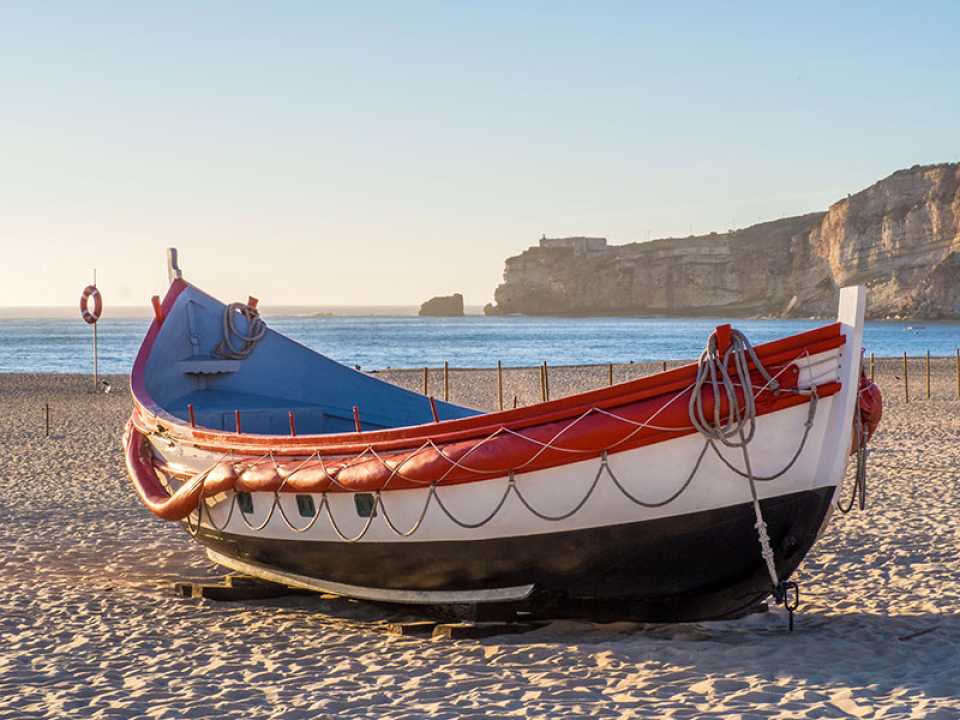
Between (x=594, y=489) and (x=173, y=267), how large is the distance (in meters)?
6.33

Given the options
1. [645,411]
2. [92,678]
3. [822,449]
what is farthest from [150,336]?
[822,449]

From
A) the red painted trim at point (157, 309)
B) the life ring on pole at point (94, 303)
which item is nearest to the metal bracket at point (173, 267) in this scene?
the red painted trim at point (157, 309)

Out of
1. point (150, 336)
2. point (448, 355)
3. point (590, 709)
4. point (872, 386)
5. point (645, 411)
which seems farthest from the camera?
point (448, 355)

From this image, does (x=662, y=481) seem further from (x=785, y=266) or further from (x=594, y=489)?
(x=785, y=266)

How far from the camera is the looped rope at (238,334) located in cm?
1086

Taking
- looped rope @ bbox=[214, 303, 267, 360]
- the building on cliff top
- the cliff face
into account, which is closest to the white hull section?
looped rope @ bbox=[214, 303, 267, 360]

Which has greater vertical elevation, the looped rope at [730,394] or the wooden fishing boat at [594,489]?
the looped rope at [730,394]

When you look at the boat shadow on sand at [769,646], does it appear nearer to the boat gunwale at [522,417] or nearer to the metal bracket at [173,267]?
the boat gunwale at [522,417]

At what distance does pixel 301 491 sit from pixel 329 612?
40.2 inches

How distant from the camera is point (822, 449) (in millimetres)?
6105

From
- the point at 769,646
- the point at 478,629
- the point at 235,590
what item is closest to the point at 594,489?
the point at 478,629

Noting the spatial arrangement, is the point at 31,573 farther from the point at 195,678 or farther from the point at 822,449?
the point at 822,449

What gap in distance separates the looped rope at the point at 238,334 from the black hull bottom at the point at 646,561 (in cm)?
427

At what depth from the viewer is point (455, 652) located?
653 centimetres
